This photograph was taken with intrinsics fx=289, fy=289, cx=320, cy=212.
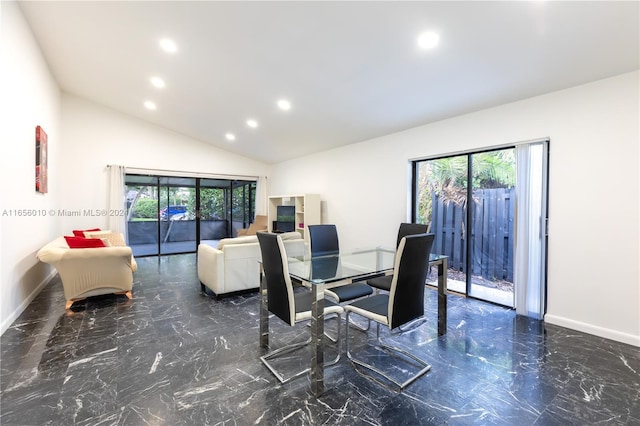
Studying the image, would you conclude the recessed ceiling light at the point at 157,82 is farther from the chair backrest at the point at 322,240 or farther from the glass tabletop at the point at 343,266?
the glass tabletop at the point at 343,266

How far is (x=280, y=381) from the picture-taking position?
198 cm

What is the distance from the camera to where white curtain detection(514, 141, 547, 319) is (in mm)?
3090

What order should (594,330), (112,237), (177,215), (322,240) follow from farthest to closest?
(177,215)
(112,237)
(322,240)
(594,330)

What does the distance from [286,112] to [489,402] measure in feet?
13.7

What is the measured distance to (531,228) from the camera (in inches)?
124

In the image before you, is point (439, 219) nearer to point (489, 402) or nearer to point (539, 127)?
point (539, 127)

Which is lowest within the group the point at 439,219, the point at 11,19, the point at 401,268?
the point at 401,268

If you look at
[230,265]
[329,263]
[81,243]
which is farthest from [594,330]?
[81,243]

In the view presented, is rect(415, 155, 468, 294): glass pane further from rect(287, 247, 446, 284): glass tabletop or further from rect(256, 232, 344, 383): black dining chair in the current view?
rect(256, 232, 344, 383): black dining chair

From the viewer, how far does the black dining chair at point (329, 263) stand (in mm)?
2478

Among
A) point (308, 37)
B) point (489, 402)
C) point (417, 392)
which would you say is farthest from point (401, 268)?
point (308, 37)

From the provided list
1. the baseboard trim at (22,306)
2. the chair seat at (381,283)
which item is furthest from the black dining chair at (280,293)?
the baseboard trim at (22,306)

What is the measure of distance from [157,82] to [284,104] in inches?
76.1

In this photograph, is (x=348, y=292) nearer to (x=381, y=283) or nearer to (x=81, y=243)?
(x=381, y=283)
